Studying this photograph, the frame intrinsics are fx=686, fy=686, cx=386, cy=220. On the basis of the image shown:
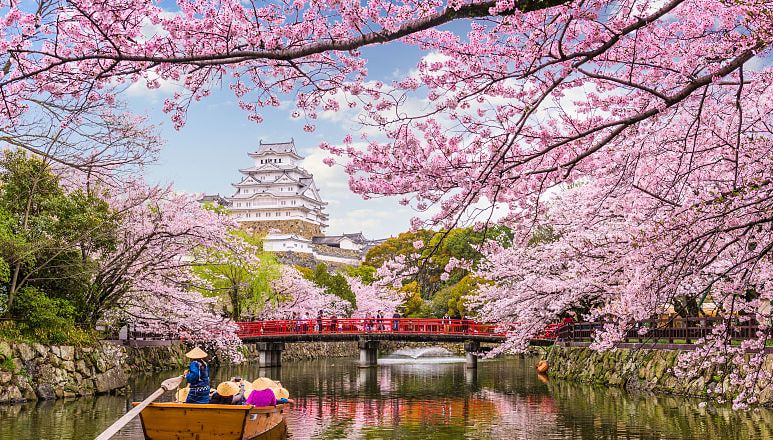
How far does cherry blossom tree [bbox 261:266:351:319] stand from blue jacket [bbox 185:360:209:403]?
26.8m

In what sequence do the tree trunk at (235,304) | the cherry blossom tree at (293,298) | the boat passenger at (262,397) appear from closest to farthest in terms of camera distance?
the boat passenger at (262,397), the tree trunk at (235,304), the cherry blossom tree at (293,298)

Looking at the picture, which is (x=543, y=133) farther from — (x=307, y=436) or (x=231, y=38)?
(x=307, y=436)

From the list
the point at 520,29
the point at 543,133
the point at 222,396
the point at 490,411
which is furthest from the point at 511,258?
the point at 520,29

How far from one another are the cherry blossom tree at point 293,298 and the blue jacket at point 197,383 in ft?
87.9

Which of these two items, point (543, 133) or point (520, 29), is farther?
point (543, 133)

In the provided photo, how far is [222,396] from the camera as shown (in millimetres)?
10992

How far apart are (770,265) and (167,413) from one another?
328 inches

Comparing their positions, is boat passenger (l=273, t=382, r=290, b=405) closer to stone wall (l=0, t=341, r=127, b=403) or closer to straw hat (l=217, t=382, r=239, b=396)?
straw hat (l=217, t=382, r=239, b=396)

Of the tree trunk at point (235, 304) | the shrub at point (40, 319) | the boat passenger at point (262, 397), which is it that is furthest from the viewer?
the tree trunk at point (235, 304)

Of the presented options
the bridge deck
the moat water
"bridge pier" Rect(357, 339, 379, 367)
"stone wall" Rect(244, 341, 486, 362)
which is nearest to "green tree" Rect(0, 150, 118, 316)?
the moat water

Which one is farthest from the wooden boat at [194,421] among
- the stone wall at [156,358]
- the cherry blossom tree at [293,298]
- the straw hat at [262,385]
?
the cherry blossom tree at [293,298]

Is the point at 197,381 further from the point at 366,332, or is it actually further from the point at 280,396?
the point at 366,332

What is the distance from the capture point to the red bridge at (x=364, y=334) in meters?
30.3

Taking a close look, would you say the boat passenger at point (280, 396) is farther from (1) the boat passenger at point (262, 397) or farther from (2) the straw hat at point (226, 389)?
(2) the straw hat at point (226, 389)
